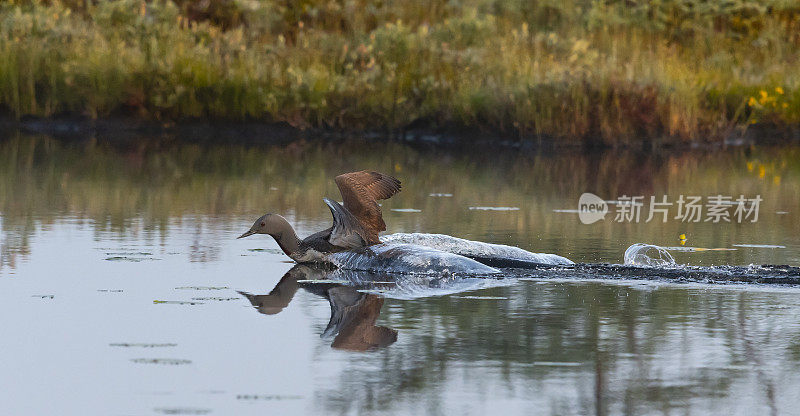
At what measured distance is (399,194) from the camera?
15.7m

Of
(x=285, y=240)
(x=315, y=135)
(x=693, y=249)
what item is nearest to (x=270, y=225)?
(x=285, y=240)

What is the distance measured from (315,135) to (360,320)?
16.7 m

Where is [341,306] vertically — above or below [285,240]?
below

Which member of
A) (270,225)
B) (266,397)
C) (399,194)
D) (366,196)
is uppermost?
(366,196)

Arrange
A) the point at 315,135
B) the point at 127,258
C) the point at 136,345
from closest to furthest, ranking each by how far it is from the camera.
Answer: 1. the point at 136,345
2. the point at 127,258
3. the point at 315,135

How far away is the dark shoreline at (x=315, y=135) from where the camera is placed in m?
22.9

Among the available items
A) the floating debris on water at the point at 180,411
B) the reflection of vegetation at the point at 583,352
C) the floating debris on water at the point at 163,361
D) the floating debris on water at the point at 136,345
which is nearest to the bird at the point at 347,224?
the reflection of vegetation at the point at 583,352

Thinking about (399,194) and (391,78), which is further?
(391,78)

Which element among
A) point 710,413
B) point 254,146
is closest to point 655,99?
point 254,146

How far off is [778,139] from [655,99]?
3214 mm

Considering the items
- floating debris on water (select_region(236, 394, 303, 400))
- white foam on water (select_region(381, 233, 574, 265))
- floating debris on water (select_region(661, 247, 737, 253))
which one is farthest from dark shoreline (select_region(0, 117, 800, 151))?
floating debris on water (select_region(236, 394, 303, 400))

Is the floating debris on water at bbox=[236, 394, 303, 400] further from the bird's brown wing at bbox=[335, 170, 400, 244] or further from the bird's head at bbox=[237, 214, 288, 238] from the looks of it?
the bird's head at bbox=[237, 214, 288, 238]

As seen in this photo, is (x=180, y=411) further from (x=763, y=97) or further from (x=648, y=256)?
(x=763, y=97)

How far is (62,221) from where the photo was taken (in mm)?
12844
